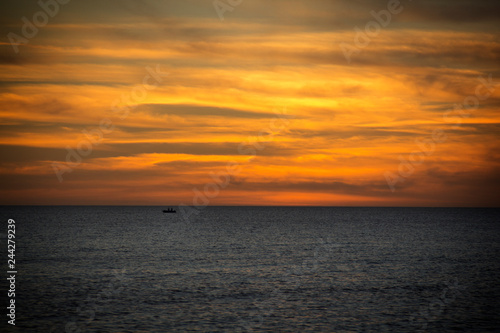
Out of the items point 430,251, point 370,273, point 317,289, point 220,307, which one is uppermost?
point 430,251

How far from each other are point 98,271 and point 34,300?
19.3 m

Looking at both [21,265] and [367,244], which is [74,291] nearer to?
[21,265]

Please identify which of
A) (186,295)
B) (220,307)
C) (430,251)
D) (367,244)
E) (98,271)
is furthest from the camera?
(367,244)

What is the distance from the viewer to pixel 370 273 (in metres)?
68.0

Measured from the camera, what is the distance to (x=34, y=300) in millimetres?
48531

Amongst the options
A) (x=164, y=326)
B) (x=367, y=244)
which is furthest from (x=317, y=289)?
(x=367, y=244)

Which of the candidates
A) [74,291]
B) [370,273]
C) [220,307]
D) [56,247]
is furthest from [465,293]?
[56,247]

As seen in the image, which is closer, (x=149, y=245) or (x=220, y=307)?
(x=220, y=307)

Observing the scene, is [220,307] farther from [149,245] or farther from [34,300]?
[149,245]

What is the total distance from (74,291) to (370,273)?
4000 cm

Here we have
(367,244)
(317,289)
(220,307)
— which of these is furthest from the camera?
(367,244)

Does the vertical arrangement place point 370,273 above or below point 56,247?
below

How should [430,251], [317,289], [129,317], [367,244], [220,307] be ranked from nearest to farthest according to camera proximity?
[129,317]
[220,307]
[317,289]
[430,251]
[367,244]

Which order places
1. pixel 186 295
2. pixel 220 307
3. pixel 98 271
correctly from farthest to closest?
pixel 98 271 → pixel 186 295 → pixel 220 307
